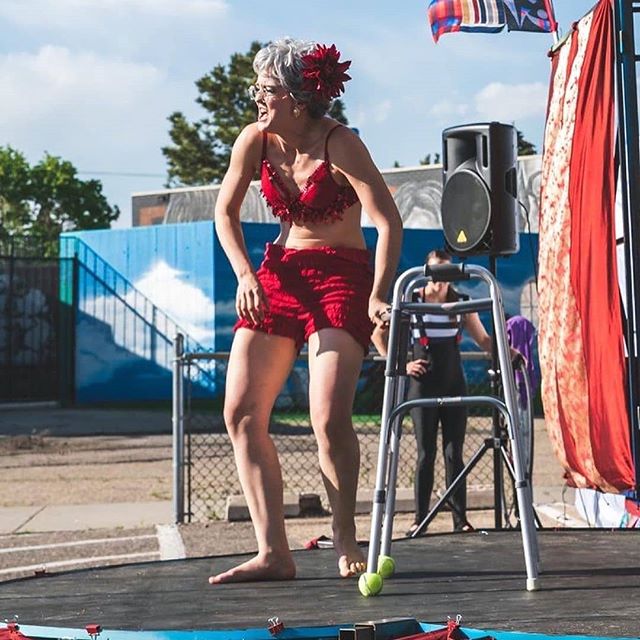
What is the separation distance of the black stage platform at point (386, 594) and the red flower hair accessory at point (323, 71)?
1905mm

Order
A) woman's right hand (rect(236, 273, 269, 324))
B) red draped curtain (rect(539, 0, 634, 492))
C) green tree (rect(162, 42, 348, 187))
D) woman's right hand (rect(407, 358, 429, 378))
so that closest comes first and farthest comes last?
woman's right hand (rect(236, 273, 269, 324))
red draped curtain (rect(539, 0, 634, 492))
woman's right hand (rect(407, 358, 429, 378))
green tree (rect(162, 42, 348, 187))

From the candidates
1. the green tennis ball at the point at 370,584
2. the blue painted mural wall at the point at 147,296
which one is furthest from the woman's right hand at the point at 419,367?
the blue painted mural wall at the point at 147,296

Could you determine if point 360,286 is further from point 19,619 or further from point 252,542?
point 252,542

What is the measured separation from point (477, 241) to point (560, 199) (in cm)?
97

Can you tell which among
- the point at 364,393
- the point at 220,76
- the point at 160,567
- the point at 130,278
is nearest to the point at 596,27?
the point at 160,567

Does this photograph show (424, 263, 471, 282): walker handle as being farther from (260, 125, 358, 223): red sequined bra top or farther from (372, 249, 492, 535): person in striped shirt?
(372, 249, 492, 535): person in striped shirt

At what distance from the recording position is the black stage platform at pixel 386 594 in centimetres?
425

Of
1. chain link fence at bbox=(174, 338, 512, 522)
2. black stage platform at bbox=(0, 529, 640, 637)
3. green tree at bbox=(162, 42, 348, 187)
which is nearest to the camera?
black stage platform at bbox=(0, 529, 640, 637)

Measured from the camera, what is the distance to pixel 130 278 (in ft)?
91.1

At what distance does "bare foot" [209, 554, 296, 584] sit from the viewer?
16.8 ft

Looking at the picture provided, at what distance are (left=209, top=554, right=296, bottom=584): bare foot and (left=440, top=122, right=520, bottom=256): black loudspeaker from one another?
2900 mm

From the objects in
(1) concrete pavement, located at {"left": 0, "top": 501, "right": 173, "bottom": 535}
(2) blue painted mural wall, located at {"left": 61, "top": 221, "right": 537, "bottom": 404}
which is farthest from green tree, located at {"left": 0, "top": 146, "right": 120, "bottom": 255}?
(1) concrete pavement, located at {"left": 0, "top": 501, "right": 173, "bottom": 535}

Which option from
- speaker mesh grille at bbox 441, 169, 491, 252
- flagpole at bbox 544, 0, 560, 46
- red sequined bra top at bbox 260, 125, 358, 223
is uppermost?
flagpole at bbox 544, 0, 560, 46

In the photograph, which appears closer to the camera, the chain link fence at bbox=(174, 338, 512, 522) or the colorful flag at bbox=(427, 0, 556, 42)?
the colorful flag at bbox=(427, 0, 556, 42)
